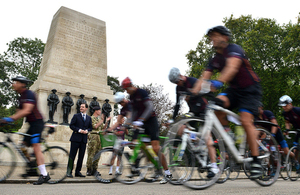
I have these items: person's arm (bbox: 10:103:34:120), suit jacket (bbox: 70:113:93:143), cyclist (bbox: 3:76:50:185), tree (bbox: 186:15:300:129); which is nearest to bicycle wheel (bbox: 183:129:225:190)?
cyclist (bbox: 3:76:50:185)

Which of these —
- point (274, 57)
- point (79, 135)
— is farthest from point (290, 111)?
point (274, 57)

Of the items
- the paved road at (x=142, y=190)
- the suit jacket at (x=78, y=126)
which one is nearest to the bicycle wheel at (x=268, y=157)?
the paved road at (x=142, y=190)

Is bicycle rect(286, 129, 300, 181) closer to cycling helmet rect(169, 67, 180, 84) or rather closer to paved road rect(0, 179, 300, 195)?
paved road rect(0, 179, 300, 195)

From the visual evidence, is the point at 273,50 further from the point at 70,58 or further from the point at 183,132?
the point at 183,132

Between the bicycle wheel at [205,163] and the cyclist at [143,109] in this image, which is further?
the cyclist at [143,109]

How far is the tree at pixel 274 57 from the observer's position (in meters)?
23.9

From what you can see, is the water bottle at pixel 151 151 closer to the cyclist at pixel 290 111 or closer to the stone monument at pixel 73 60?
the cyclist at pixel 290 111

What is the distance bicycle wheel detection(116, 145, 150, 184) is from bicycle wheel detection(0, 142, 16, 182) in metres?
1.99

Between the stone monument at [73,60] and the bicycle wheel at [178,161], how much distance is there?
1269 cm

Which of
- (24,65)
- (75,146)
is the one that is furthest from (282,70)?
(24,65)

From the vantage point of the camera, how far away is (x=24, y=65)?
41.7m

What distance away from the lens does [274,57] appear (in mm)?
25891

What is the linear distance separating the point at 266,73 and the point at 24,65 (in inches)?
1249

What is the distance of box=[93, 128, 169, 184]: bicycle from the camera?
5562 mm
